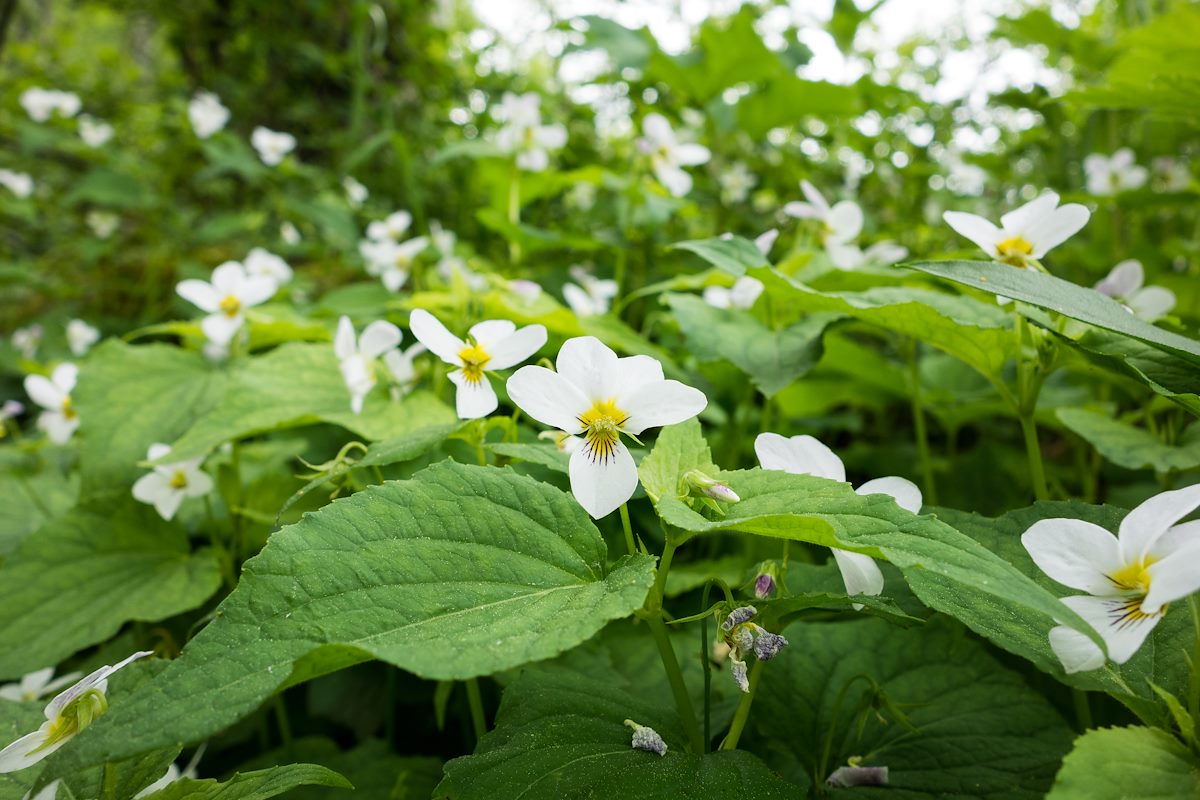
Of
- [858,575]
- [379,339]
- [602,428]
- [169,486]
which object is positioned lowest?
[169,486]

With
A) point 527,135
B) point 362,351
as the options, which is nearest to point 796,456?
point 362,351

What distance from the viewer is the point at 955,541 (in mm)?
754

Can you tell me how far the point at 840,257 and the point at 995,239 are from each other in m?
0.62

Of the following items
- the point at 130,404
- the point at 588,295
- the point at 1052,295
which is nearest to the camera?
the point at 1052,295

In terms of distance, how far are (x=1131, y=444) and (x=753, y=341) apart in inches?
28.3

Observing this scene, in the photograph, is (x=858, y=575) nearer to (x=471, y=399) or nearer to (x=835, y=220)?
(x=471, y=399)

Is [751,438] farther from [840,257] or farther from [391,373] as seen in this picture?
[391,373]

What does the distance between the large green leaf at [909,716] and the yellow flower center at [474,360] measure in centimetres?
68

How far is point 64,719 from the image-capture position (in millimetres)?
886

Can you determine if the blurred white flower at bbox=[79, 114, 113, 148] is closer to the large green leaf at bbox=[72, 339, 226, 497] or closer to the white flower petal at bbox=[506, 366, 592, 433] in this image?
the large green leaf at bbox=[72, 339, 226, 497]

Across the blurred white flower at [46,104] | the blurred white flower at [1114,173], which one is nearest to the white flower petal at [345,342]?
the blurred white flower at [1114,173]

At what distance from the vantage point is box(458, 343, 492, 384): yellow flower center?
1199 millimetres

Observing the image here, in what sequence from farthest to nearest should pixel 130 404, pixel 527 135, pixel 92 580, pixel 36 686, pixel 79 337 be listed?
pixel 79 337, pixel 527 135, pixel 130 404, pixel 92 580, pixel 36 686

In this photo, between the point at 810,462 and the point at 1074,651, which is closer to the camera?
the point at 1074,651
